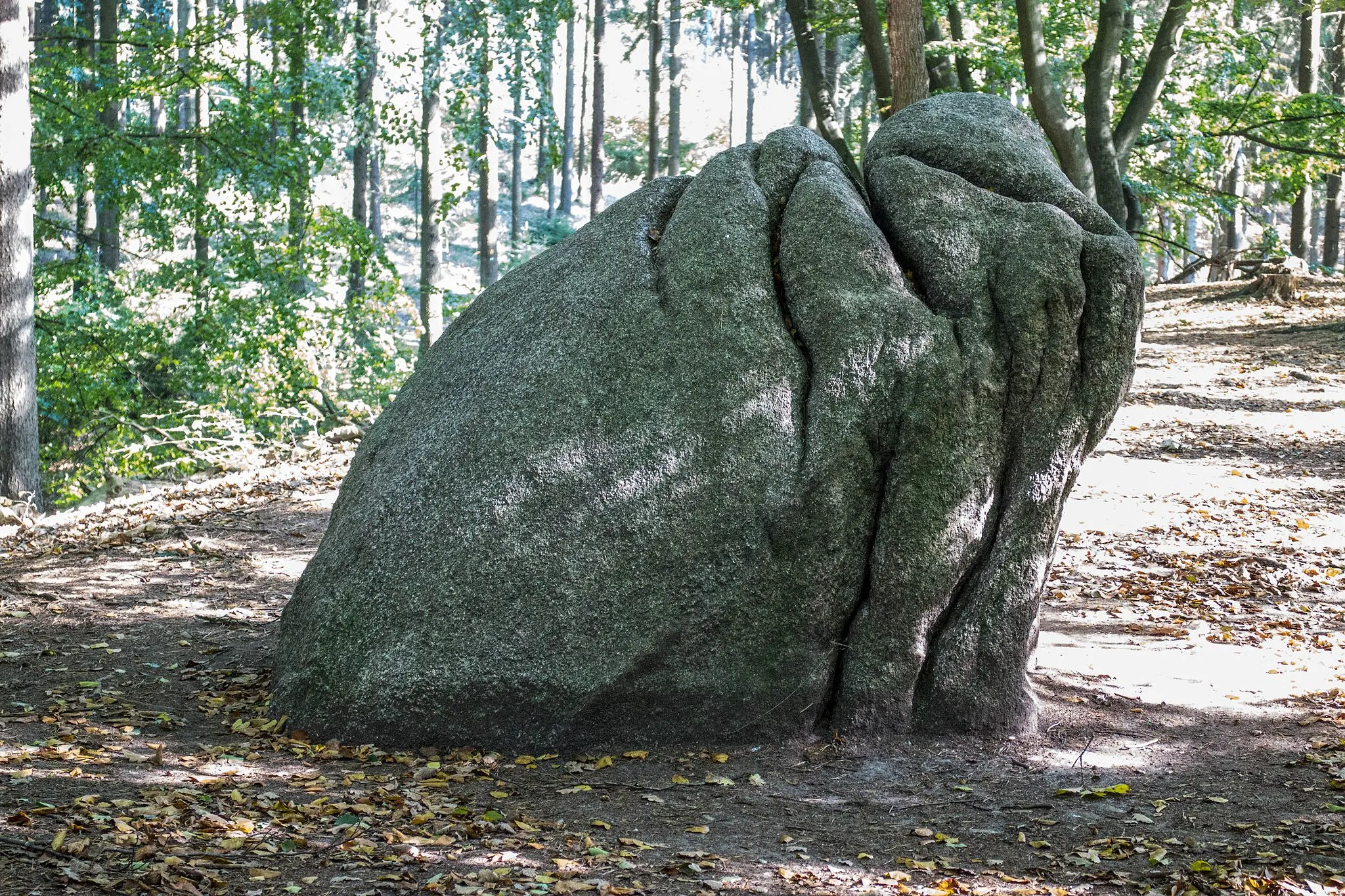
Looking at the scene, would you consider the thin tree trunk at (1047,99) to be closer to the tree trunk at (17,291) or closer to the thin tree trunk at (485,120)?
the thin tree trunk at (485,120)

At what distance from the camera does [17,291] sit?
9.74 meters

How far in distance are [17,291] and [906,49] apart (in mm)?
8101

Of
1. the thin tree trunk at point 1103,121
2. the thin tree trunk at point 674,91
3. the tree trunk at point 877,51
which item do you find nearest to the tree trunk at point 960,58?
the thin tree trunk at point 1103,121

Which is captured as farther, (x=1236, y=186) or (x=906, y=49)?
(x=1236, y=186)

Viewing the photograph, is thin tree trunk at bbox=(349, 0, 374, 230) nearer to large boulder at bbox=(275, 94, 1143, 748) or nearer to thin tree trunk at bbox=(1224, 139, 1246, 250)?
large boulder at bbox=(275, 94, 1143, 748)

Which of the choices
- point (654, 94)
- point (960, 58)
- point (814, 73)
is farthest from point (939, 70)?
point (654, 94)

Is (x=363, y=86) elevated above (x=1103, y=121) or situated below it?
above

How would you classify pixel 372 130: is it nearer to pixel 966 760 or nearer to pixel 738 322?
pixel 738 322

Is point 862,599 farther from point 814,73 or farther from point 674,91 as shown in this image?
point 674,91

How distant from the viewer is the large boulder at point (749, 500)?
15.3 feet

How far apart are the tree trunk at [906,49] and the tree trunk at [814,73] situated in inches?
141

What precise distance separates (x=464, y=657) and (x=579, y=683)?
51 cm

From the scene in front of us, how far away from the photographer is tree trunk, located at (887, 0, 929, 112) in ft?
29.6

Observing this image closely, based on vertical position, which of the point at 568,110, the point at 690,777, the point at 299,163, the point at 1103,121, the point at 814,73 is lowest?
the point at 690,777
